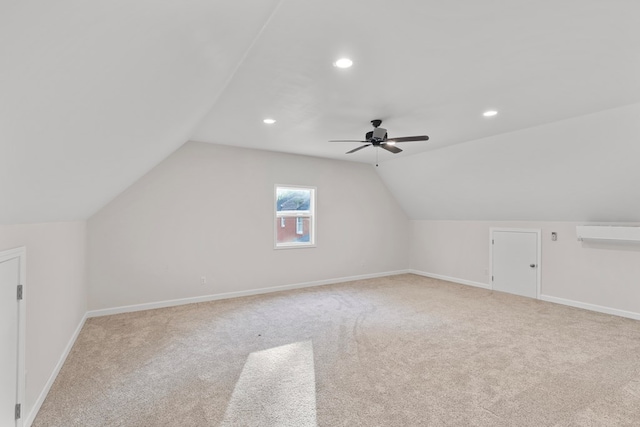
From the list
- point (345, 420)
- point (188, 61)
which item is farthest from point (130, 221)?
point (345, 420)

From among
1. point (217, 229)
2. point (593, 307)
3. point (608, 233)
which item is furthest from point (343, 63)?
point (593, 307)

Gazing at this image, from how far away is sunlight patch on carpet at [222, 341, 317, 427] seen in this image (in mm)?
2186

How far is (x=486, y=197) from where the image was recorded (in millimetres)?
5664

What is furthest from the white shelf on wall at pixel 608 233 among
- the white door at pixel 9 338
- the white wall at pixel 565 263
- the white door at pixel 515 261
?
the white door at pixel 9 338

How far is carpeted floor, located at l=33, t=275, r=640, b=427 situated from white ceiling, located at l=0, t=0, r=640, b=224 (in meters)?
1.49

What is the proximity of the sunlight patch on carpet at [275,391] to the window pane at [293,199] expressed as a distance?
3240 millimetres

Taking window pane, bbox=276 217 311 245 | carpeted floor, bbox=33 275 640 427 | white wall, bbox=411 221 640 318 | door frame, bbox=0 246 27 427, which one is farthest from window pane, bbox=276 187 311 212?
door frame, bbox=0 246 27 427

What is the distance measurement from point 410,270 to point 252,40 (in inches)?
262

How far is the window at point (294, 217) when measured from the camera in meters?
6.06

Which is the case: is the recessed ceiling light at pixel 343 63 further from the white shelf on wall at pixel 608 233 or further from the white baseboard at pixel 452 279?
the white baseboard at pixel 452 279

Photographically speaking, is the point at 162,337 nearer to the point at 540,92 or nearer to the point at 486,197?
the point at 540,92

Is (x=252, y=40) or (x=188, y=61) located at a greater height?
(x=252, y=40)

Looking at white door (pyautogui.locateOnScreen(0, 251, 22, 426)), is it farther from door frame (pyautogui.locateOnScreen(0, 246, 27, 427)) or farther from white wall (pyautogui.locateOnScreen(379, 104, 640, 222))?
white wall (pyautogui.locateOnScreen(379, 104, 640, 222))

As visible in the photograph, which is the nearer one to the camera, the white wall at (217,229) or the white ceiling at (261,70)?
the white ceiling at (261,70)
